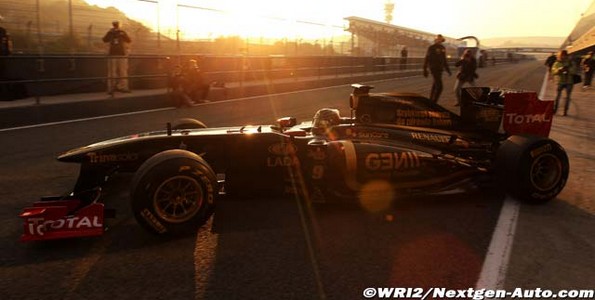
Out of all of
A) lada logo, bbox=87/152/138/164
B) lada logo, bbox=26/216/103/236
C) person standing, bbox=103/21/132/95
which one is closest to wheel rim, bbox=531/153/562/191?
lada logo, bbox=87/152/138/164

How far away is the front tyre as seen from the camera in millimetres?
3420

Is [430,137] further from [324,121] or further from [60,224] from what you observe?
[60,224]

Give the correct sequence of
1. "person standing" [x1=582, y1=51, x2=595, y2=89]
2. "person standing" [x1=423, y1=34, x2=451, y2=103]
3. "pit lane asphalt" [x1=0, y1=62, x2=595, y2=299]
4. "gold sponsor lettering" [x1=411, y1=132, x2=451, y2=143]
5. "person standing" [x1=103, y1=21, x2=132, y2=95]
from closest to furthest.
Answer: "pit lane asphalt" [x1=0, y1=62, x2=595, y2=299] → "gold sponsor lettering" [x1=411, y1=132, x2=451, y2=143] → "person standing" [x1=423, y1=34, x2=451, y2=103] → "person standing" [x1=103, y1=21, x2=132, y2=95] → "person standing" [x1=582, y1=51, x2=595, y2=89]

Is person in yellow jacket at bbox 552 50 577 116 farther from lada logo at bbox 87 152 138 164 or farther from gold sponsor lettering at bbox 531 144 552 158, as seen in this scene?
lada logo at bbox 87 152 138 164

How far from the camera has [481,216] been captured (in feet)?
13.9

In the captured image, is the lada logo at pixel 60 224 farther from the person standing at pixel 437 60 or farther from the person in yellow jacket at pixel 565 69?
the person in yellow jacket at pixel 565 69

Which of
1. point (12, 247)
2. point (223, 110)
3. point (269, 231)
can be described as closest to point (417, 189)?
point (269, 231)

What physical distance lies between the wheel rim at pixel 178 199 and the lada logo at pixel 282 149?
92cm

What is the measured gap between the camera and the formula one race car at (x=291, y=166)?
3.46m

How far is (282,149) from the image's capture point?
4.30 m

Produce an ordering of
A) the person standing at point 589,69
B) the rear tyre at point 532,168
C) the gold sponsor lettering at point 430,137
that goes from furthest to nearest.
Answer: the person standing at point 589,69
the gold sponsor lettering at point 430,137
the rear tyre at point 532,168

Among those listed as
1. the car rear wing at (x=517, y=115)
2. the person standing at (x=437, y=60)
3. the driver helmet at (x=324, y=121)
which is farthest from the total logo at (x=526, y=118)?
the person standing at (x=437, y=60)

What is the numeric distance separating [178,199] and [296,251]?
1.00 meters

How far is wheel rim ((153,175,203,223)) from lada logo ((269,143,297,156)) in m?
0.92
